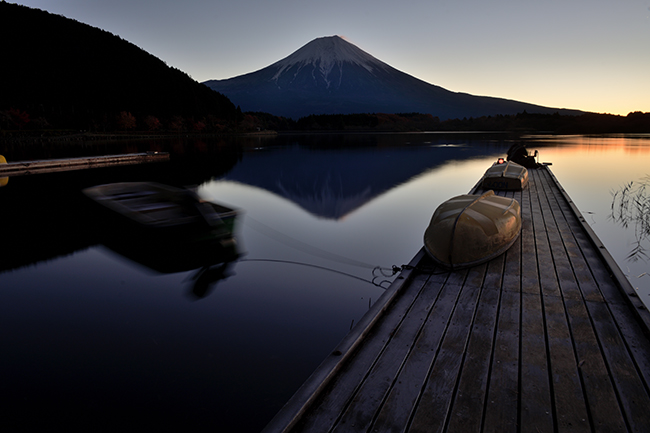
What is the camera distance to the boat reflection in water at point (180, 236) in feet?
27.0

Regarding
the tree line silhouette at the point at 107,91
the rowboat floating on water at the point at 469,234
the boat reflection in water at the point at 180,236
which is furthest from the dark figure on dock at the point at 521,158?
the tree line silhouette at the point at 107,91

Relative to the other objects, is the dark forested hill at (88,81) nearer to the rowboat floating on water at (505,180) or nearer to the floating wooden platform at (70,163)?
the floating wooden platform at (70,163)

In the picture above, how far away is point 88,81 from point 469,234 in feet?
456

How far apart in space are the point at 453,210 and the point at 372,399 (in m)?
4.90

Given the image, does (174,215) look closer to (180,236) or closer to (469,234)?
(180,236)

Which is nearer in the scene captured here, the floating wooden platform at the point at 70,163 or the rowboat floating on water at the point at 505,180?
the rowboat floating on water at the point at 505,180

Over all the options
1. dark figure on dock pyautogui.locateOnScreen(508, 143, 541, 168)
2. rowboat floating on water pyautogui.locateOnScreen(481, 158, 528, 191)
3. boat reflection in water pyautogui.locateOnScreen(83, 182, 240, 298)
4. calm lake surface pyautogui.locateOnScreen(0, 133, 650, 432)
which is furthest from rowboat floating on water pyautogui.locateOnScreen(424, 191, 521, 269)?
dark figure on dock pyautogui.locateOnScreen(508, 143, 541, 168)

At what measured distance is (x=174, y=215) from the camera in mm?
9227

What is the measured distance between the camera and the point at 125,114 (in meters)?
90.5

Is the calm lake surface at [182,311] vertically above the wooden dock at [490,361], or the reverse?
the wooden dock at [490,361]

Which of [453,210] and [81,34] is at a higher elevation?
[81,34]

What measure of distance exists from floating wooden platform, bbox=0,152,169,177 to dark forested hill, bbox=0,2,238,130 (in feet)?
222

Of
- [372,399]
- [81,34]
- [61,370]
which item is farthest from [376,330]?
[81,34]

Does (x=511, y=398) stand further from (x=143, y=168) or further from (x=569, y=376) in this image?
(x=143, y=168)
